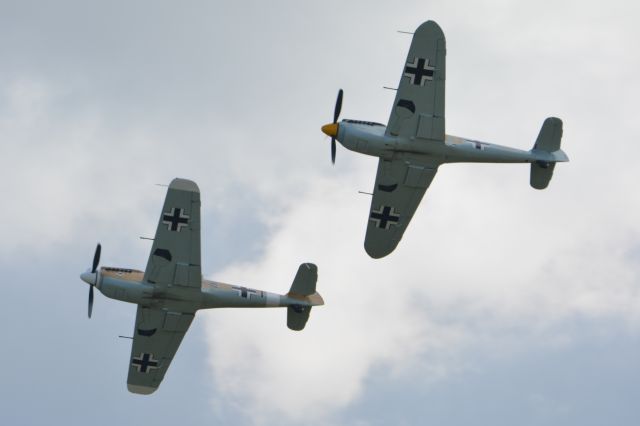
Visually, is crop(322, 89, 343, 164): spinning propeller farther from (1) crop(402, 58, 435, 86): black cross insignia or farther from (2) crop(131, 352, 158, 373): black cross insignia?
(2) crop(131, 352, 158, 373): black cross insignia

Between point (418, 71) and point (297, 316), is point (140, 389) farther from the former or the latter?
point (418, 71)

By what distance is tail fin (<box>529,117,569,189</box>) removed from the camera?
4591 cm

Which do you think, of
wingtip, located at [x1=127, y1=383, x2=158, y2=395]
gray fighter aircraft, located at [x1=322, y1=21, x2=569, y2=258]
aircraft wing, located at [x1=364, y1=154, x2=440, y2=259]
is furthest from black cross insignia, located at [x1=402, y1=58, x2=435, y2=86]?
wingtip, located at [x1=127, y1=383, x2=158, y2=395]

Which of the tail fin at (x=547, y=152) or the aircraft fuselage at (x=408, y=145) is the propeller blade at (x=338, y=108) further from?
the tail fin at (x=547, y=152)

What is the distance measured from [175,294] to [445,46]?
35.3ft

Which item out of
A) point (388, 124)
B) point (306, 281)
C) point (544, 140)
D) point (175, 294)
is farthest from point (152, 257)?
point (544, 140)

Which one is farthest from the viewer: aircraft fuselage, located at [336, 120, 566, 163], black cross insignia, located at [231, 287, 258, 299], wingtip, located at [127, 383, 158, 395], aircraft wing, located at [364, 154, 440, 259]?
wingtip, located at [127, 383, 158, 395]

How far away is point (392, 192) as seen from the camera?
4588 cm

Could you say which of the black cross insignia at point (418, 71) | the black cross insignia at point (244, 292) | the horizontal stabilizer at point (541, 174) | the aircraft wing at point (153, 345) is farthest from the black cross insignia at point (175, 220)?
the horizontal stabilizer at point (541, 174)

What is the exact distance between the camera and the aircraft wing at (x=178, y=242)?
42.9 m

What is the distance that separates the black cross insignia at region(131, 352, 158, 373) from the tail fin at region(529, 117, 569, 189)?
12897mm

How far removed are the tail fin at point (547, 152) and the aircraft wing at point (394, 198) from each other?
328 cm

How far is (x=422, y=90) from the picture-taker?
43812mm

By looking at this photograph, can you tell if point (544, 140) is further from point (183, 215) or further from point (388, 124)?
point (183, 215)
